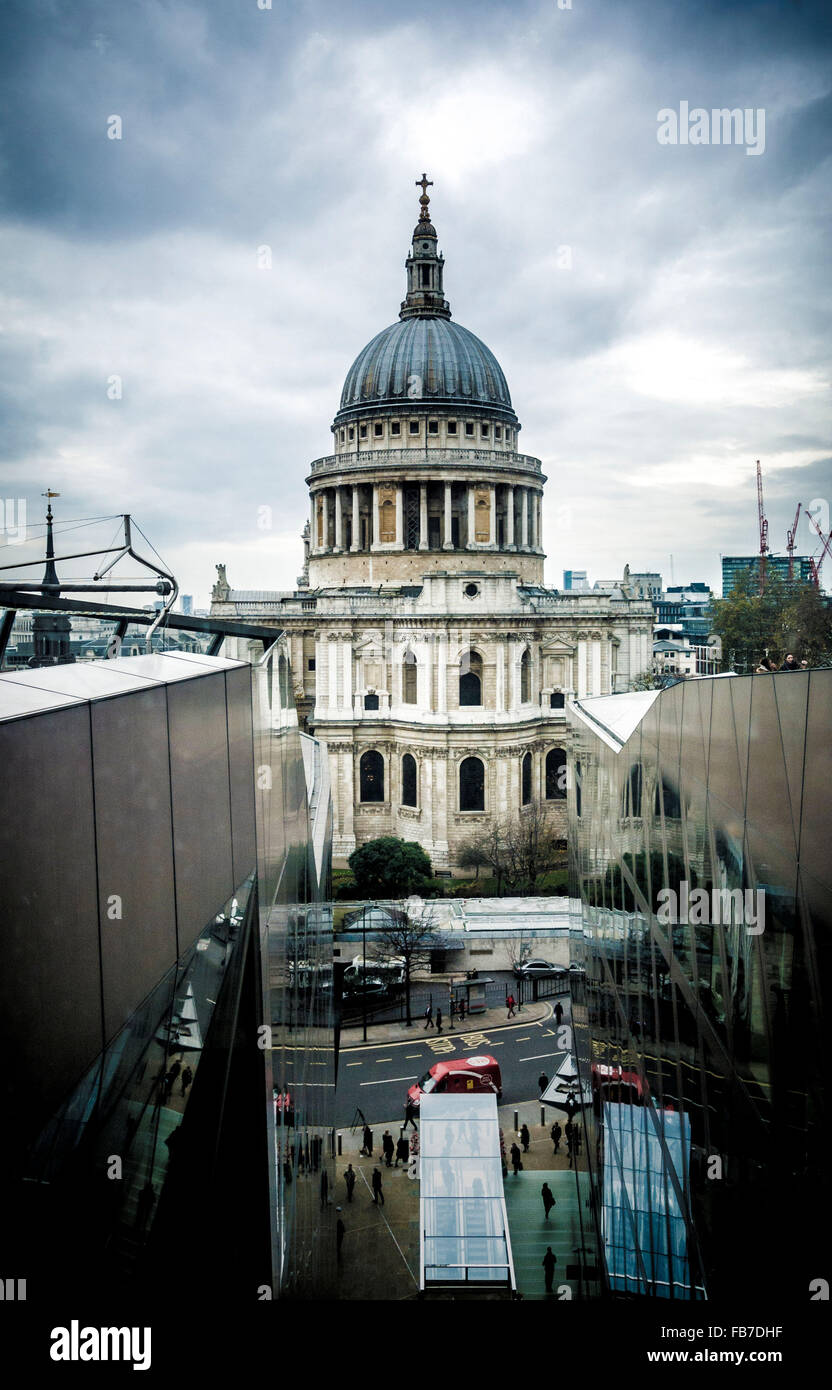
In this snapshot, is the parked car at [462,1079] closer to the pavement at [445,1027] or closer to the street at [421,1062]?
the street at [421,1062]

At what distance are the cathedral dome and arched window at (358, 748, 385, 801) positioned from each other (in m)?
23.3

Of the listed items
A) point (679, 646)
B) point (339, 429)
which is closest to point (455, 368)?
point (339, 429)

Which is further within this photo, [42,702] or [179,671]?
[179,671]

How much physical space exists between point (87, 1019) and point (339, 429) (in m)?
64.7

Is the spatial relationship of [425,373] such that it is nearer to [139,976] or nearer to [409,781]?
[409,781]

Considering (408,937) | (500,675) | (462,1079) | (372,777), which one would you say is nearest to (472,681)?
(500,675)

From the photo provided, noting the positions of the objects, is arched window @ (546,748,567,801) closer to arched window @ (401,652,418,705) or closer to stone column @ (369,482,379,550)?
arched window @ (401,652,418,705)

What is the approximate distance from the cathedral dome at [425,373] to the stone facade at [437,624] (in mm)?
133

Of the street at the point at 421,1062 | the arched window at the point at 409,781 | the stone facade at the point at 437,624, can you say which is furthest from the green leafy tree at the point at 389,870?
the street at the point at 421,1062

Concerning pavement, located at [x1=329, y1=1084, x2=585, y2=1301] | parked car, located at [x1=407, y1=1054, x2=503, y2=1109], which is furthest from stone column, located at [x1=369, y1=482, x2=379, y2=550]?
pavement, located at [x1=329, y1=1084, x2=585, y2=1301]

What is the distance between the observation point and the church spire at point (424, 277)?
67.8 metres

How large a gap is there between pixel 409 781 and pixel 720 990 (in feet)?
152

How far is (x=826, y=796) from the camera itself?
485 cm
